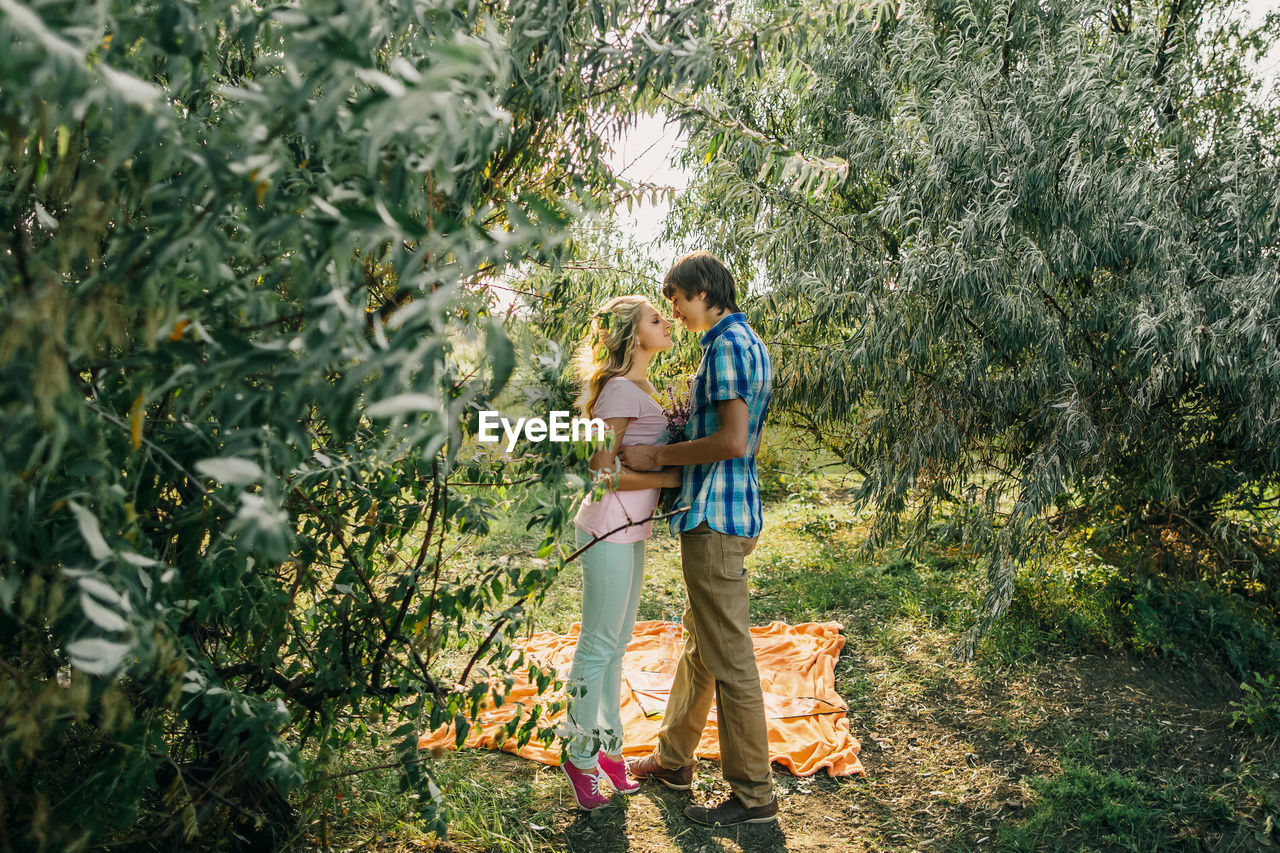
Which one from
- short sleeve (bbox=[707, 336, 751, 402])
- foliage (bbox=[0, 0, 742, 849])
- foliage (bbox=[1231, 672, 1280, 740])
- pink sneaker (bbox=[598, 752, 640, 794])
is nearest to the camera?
foliage (bbox=[0, 0, 742, 849])

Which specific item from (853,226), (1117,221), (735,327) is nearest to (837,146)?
(853,226)

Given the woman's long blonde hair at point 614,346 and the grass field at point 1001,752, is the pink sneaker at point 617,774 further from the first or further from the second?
the woman's long blonde hair at point 614,346

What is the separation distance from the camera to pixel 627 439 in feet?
9.23

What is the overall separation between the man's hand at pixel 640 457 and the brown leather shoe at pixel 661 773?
123 centimetres

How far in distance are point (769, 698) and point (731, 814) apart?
99 centimetres

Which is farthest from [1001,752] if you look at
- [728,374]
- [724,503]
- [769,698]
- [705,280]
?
[705,280]

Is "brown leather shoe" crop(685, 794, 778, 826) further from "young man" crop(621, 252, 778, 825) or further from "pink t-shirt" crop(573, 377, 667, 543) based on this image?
"pink t-shirt" crop(573, 377, 667, 543)

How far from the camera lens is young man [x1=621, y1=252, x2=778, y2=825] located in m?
2.63

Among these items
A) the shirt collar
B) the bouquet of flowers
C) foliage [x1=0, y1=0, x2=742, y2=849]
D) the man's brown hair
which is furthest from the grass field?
the man's brown hair

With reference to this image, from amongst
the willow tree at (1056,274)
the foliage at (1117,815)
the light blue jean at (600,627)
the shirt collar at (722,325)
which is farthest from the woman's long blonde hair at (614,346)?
the foliage at (1117,815)

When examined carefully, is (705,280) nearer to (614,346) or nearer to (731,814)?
(614,346)

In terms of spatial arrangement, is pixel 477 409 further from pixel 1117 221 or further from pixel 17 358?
pixel 1117 221

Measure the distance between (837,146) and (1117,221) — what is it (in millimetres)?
1677

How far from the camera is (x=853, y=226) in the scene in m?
4.59
